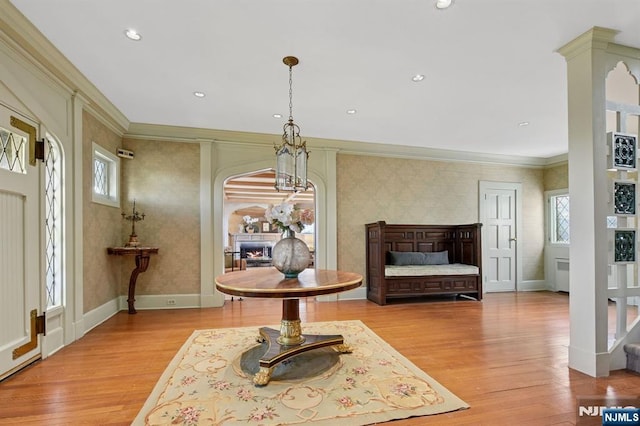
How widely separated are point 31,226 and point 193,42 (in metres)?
2.04

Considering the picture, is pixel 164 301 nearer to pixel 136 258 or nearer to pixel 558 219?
pixel 136 258

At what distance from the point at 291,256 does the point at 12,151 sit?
7.76 feet

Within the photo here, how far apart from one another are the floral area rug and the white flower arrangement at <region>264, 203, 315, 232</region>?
1.10 metres

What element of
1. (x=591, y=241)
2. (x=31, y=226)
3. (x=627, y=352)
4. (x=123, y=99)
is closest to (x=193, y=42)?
(x=123, y=99)

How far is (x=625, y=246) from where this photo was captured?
251cm

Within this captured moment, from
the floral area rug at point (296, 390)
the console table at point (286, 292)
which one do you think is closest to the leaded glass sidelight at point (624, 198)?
the floral area rug at point (296, 390)

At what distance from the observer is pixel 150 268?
4562mm

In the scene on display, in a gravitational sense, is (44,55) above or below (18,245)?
above

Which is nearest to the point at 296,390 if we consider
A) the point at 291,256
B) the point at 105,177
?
the point at 291,256

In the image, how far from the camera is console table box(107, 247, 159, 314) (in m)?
4.04

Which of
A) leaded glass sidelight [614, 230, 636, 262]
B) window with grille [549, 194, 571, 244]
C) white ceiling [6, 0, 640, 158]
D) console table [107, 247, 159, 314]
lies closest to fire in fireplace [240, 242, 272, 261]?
console table [107, 247, 159, 314]

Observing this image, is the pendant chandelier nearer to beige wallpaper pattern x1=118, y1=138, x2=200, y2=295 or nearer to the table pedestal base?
the table pedestal base

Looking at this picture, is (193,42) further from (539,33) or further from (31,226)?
(539,33)

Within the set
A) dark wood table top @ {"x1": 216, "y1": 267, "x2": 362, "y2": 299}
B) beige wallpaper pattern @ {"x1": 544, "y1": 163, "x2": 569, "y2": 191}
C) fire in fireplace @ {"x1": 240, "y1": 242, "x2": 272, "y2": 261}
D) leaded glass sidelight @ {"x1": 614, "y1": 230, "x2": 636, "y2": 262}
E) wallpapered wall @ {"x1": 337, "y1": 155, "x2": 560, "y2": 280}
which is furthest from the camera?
fire in fireplace @ {"x1": 240, "y1": 242, "x2": 272, "y2": 261}
